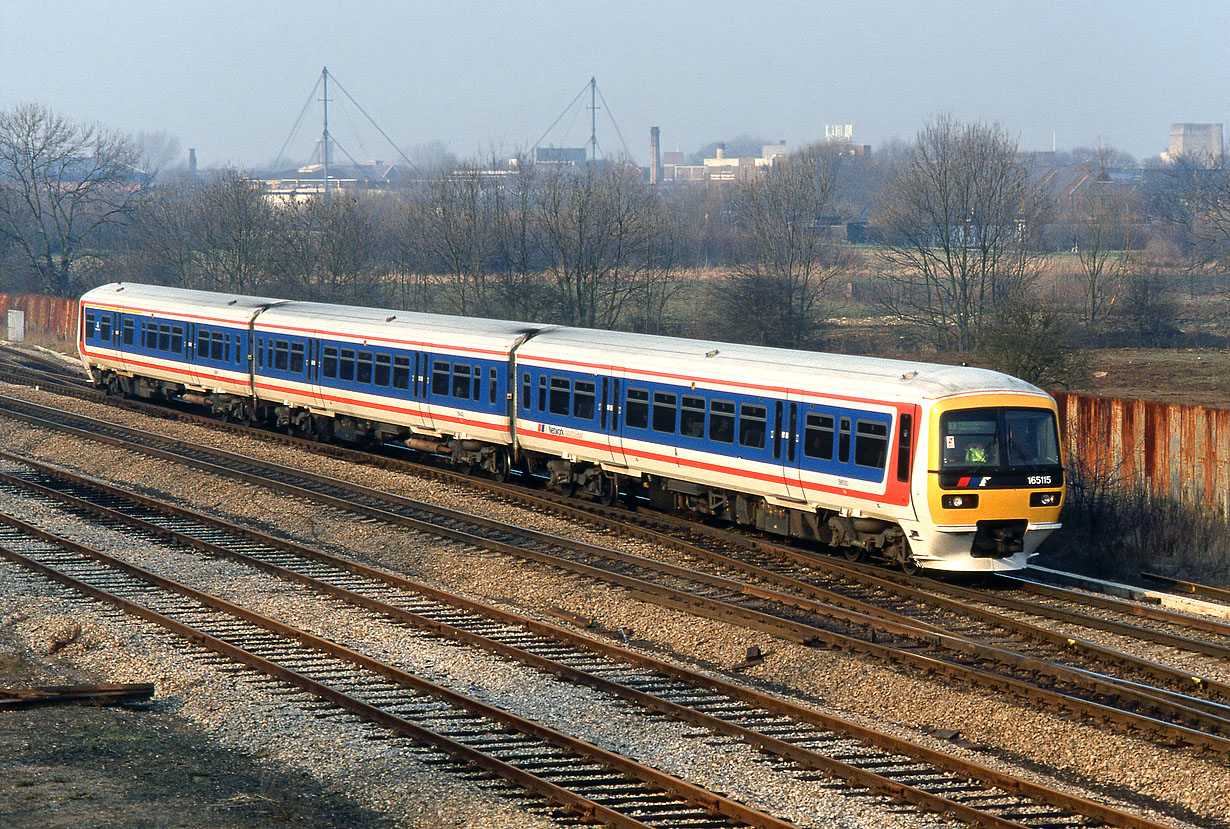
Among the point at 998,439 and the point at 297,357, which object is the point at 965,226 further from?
the point at 998,439

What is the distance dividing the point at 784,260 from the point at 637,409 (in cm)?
3603

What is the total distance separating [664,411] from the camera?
20.5m

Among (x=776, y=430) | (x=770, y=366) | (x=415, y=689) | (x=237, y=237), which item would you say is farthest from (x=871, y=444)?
(x=237, y=237)

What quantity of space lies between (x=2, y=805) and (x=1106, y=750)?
9002 mm

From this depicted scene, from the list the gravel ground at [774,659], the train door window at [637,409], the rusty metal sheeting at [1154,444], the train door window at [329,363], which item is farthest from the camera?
the train door window at [329,363]

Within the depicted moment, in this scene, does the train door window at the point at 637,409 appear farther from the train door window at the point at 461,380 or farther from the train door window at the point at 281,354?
the train door window at the point at 281,354

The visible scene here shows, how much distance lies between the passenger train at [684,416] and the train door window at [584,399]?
3cm

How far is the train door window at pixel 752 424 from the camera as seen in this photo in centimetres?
Answer: 1870

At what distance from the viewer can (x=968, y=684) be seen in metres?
12.8

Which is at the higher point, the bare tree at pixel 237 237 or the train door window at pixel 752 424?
the bare tree at pixel 237 237

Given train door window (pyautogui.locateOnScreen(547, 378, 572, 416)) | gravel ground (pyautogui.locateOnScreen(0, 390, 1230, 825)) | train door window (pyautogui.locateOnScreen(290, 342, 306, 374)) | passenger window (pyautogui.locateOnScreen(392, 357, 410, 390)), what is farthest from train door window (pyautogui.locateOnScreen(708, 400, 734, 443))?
train door window (pyautogui.locateOnScreen(290, 342, 306, 374))

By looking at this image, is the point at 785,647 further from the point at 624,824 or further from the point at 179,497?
the point at 179,497

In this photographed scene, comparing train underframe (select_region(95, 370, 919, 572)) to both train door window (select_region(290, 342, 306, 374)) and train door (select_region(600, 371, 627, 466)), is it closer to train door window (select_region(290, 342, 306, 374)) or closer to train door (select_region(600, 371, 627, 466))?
train door (select_region(600, 371, 627, 466))

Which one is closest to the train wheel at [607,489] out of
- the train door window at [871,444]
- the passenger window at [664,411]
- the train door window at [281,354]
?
the passenger window at [664,411]
